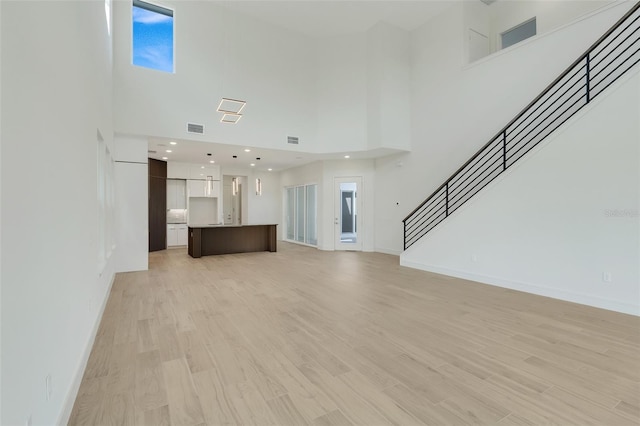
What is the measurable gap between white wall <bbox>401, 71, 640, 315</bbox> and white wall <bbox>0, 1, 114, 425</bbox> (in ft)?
20.2

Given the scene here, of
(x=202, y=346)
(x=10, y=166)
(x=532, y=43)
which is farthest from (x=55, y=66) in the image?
(x=532, y=43)

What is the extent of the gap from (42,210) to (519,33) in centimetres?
1028

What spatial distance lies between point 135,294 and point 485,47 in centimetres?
981

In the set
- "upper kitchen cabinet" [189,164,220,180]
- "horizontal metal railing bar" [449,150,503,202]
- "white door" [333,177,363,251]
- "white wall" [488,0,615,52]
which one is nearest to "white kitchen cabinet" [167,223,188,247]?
"upper kitchen cabinet" [189,164,220,180]

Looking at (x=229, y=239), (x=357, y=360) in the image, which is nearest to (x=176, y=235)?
(x=229, y=239)

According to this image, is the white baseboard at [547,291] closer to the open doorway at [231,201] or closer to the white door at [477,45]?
the white door at [477,45]

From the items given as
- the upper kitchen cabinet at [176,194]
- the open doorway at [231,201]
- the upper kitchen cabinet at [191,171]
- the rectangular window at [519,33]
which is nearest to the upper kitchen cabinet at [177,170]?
the upper kitchen cabinet at [191,171]

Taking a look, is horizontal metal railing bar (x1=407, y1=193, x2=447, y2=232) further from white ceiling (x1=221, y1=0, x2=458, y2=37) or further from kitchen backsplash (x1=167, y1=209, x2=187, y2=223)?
kitchen backsplash (x1=167, y1=209, x2=187, y2=223)

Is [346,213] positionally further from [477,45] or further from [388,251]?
[477,45]

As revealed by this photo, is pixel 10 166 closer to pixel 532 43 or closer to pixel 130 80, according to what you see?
→ pixel 130 80

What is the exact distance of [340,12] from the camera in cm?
813

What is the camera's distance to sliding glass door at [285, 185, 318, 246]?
1160 cm

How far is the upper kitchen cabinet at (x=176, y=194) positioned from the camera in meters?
11.1

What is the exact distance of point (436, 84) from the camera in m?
8.20
